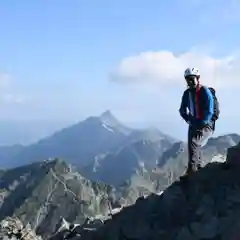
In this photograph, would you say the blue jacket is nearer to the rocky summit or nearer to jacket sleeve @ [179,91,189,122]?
jacket sleeve @ [179,91,189,122]

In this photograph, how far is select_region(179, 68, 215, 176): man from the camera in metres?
18.0

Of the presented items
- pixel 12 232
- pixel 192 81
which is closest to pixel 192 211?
pixel 192 81

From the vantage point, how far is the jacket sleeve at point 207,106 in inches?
707

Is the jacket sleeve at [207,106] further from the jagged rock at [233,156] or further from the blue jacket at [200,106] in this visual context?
the jagged rock at [233,156]

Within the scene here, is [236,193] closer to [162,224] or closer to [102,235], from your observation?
[162,224]

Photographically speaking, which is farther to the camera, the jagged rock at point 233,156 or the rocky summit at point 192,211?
the jagged rock at point 233,156

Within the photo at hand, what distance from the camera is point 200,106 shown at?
1838cm

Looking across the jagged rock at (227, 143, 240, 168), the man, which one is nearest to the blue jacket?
the man

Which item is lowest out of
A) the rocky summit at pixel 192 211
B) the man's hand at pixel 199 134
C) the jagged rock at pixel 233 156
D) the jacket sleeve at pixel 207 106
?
the rocky summit at pixel 192 211

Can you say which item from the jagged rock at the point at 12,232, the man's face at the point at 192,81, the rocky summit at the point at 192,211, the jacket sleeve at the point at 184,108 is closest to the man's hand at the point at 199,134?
the jacket sleeve at the point at 184,108

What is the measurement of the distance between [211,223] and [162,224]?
206 cm

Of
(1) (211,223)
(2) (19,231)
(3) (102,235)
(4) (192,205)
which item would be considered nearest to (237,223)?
(1) (211,223)

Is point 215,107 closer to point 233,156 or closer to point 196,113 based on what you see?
point 196,113

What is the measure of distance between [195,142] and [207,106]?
4.91ft
